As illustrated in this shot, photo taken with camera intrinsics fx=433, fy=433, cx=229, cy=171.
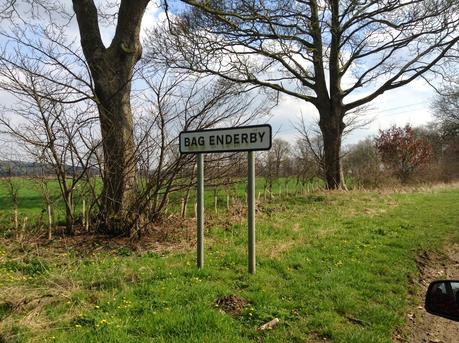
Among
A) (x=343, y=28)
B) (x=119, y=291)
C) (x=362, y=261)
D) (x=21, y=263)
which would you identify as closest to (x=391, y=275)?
(x=362, y=261)

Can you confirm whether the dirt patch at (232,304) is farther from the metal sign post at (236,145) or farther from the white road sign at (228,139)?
the white road sign at (228,139)

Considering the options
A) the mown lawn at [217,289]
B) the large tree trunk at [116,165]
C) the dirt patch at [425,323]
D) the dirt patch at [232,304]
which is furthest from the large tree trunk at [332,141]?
the dirt patch at [232,304]

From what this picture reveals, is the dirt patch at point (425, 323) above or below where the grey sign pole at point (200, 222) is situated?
below

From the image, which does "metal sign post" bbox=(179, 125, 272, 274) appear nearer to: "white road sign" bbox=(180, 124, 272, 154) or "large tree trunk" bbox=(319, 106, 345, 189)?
"white road sign" bbox=(180, 124, 272, 154)

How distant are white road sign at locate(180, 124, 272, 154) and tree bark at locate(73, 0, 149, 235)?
2.58 metres

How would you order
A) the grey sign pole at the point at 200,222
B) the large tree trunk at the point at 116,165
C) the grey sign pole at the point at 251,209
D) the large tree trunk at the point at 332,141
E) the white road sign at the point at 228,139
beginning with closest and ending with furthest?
1. the white road sign at the point at 228,139
2. the grey sign pole at the point at 251,209
3. the grey sign pole at the point at 200,222
4. the large tree trunk at the point at 116,165
5. the large tree trunk at the point at 332,141

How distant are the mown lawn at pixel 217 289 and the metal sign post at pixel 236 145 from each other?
0.48m

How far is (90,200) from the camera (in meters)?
9.09

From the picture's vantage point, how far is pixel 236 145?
612cm

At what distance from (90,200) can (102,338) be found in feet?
18.1

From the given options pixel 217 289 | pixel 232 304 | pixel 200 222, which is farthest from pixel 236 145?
pixel 232 304

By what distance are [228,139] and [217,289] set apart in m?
2.08

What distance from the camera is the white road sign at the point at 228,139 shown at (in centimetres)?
596

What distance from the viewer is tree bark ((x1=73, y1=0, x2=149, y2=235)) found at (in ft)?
28.6
